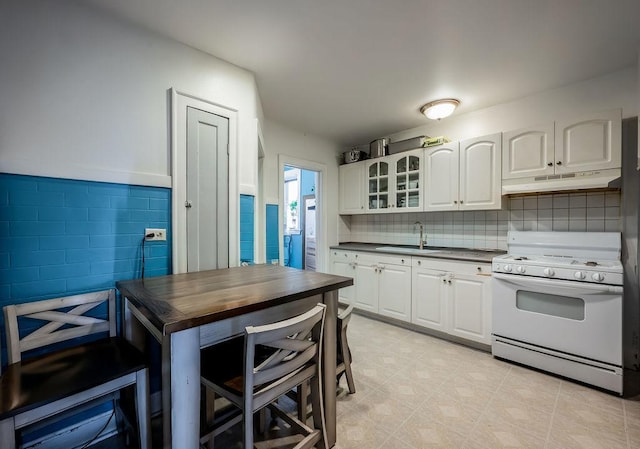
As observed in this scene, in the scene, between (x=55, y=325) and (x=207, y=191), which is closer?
(x=55, y=325)

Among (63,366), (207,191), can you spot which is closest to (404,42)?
(207,191)

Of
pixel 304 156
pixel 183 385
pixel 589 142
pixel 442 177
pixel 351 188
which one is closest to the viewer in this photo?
pixel 183 385

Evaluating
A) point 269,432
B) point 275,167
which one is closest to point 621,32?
Result: point 275,167

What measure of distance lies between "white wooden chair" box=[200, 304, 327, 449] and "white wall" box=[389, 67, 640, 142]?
2935 millimetres

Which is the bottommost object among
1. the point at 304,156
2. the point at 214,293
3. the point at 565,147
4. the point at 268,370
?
the point at 268,370

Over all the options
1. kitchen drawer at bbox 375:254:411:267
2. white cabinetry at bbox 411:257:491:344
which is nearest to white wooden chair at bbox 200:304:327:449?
white cabinetry at bbox 411:257:491:344

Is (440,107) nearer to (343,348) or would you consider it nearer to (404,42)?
(404,42)

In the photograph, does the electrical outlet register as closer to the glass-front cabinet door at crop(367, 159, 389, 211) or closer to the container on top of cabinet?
the glass-front cabinet door at crop(367, 159, 389, 211)

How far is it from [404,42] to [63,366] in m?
2.72

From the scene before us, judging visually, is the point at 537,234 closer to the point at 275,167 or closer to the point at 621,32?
the point at 621,32

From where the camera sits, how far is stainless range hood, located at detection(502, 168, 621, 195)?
217cm

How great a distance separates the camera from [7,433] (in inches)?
37.9

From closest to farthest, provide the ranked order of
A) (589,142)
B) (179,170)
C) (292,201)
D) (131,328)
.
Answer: (131,328)
(179,170)
(589,142)
(292,201)

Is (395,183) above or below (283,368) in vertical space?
above
